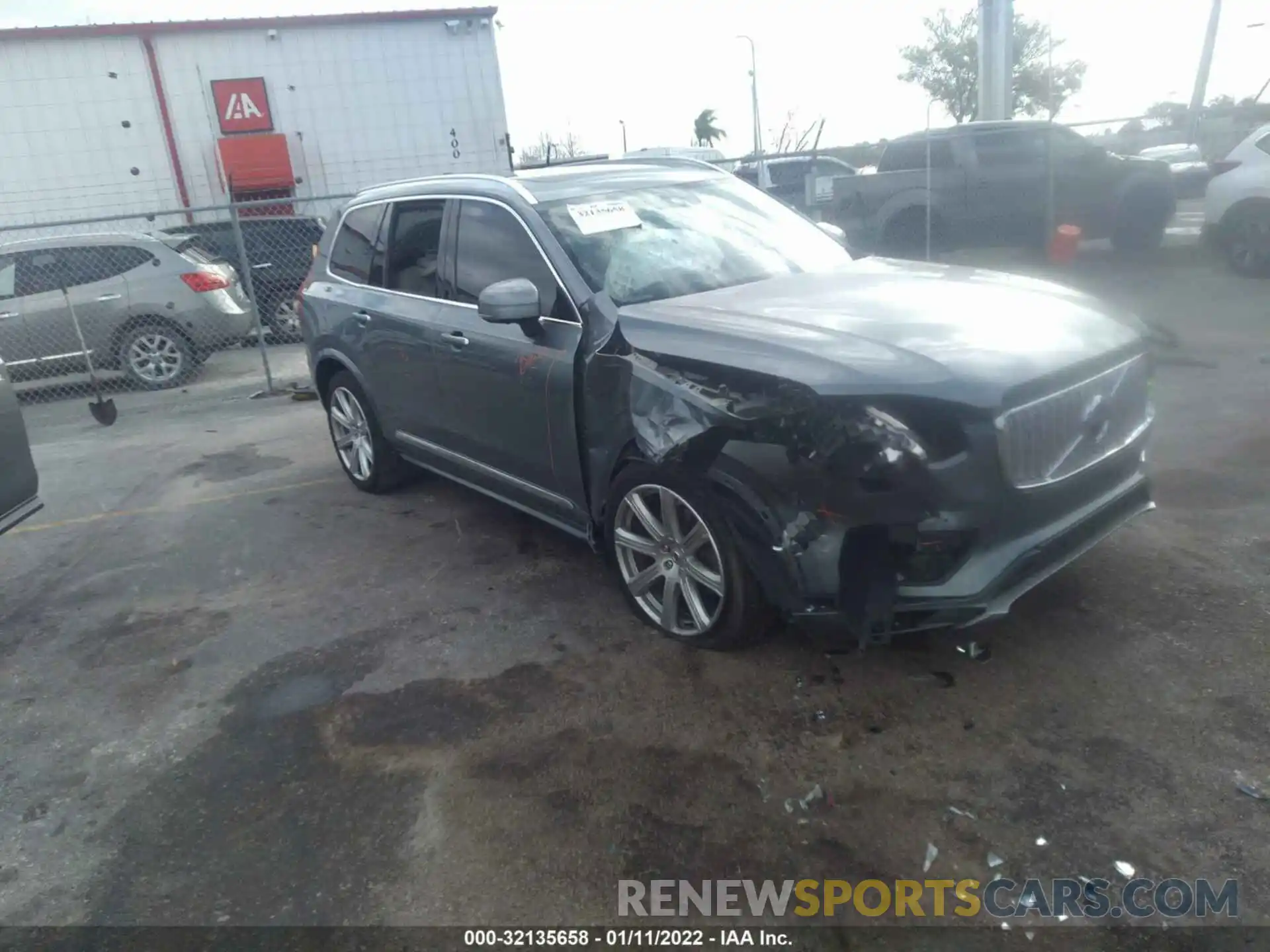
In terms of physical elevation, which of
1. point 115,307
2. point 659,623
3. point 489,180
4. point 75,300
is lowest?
point 659,623

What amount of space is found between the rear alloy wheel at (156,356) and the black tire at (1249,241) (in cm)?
1190

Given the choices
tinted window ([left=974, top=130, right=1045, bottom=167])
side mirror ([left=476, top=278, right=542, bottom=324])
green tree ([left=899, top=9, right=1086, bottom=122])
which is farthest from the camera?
green tree ([left=899, top=9, right=1086, bottom=122])

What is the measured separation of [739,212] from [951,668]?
8.24ft

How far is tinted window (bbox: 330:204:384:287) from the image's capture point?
540cm

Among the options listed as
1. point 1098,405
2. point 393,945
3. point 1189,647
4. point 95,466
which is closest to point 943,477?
point 1098,405

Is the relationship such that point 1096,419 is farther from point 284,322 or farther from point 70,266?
point 284,322

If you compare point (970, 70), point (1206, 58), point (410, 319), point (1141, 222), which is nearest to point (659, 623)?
point (410, 319)

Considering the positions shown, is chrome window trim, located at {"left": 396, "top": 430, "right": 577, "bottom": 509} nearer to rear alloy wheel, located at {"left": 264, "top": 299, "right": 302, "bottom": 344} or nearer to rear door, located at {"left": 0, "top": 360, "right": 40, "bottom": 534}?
rear door, located at {"left": 0, "top": 360, "right": 40, "bottom": 534}

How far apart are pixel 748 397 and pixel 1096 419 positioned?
1287 millimetres

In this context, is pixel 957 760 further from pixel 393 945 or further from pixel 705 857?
pixel 393 945

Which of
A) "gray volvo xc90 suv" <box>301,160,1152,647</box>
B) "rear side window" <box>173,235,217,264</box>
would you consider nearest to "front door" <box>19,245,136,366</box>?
"rear side window" <box>173,235,217,264</box>

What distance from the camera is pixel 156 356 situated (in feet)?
34.1

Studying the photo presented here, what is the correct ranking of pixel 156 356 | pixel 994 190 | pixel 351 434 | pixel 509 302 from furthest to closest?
pixel 994 190 → pixel 156 356 → pixel 351 434 → pixel 509 302

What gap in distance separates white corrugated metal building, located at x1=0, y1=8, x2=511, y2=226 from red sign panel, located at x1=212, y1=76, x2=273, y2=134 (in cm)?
2
